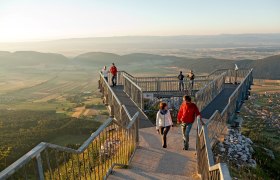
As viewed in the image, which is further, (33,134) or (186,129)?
(33,134)

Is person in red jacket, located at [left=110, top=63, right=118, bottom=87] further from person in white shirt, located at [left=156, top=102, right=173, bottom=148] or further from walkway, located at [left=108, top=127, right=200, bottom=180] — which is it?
person in white shirt, located at [left=156, top=102, right=173, bottom=148]

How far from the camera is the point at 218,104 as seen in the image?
50.1ft

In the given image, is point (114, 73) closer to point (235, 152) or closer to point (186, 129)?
point (235, 152)

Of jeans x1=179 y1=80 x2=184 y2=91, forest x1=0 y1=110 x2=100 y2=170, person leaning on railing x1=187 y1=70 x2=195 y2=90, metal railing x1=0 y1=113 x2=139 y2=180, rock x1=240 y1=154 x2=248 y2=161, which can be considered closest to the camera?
metal railing x1=0 y1=113 x2=139 y2=180

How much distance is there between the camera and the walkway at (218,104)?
13.5 metres

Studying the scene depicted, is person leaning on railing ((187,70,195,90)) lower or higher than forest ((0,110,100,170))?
higher

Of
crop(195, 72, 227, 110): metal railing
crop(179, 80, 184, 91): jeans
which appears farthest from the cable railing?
crop(179, 80, 184, 91): jeans

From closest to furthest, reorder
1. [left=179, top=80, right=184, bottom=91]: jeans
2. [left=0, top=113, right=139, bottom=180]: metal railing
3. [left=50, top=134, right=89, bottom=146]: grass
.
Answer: [left=0, top=113, right=139, bottom=180]: metal railing → [left=179, top=80, right=184, bottom=91]: jeans → [left=50, top=134, right=89, bottom=146]: grass

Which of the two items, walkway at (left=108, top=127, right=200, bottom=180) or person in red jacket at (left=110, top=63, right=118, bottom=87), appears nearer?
walkway at (left=108, top=127, right=200, bottom=180)

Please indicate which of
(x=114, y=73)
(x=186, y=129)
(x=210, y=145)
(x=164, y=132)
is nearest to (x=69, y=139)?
(x=114, y=73)

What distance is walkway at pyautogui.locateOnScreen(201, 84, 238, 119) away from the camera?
44.3ft

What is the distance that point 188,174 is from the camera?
279 inches

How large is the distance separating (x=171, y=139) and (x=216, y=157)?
1.60 m

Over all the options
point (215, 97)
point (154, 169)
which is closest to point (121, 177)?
point (154, 169)
